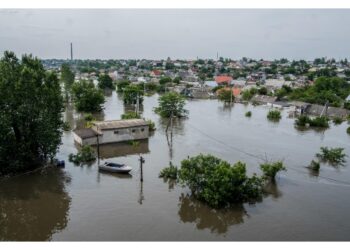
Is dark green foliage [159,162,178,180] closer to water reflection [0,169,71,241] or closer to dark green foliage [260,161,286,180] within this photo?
dark green foliage [260,161,286,180]

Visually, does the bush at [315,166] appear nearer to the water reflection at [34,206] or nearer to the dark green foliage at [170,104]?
the water reflection at [34,206]

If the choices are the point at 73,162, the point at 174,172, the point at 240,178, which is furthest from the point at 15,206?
the point at 240,178

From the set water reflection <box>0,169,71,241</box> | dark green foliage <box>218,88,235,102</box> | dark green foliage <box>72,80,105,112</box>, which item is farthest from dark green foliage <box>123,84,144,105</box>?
water reflection <box>0,169,71,241</box>

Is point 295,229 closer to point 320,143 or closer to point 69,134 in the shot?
point 320,143

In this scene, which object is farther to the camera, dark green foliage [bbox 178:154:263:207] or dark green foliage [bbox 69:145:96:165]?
dark green foliage [bbox 69:145:96:165]

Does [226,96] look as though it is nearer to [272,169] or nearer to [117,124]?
[117,124]

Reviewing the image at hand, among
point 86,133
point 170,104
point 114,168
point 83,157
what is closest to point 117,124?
point 86,133
